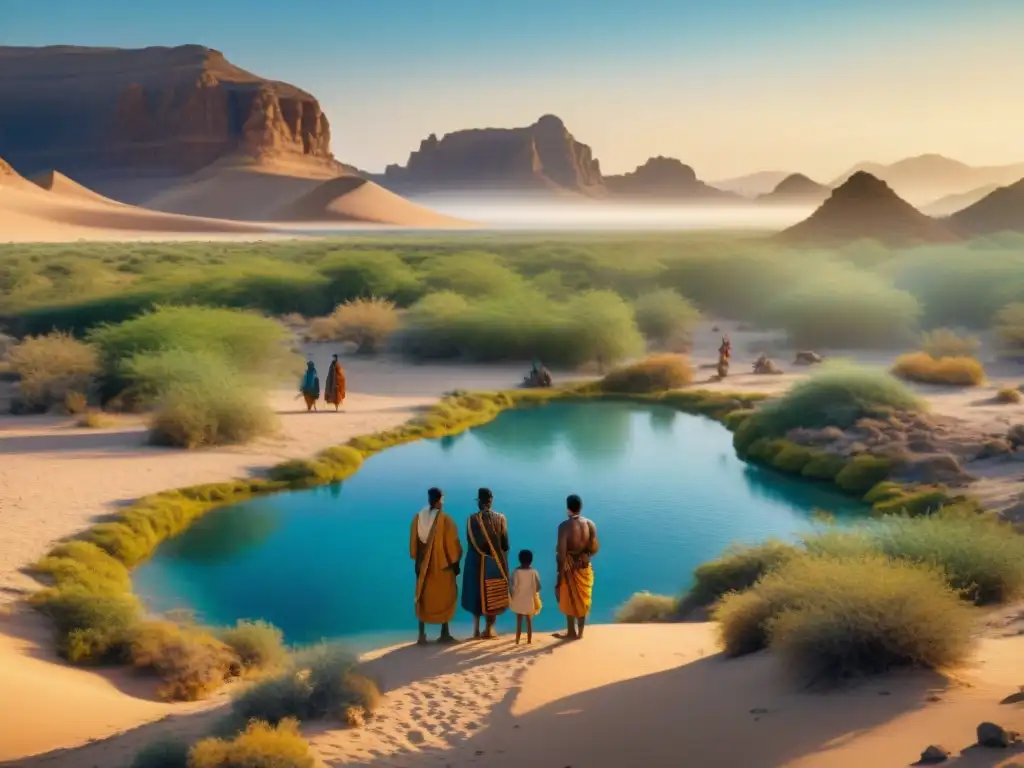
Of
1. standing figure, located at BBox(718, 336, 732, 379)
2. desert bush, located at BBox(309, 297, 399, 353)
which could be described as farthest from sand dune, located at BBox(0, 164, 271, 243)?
standing figure, located at BBox(718, 336, 732, 379)

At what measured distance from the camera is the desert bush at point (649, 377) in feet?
93.8

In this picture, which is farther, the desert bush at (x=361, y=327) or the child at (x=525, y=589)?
the desert bush at (x=361, y=327)

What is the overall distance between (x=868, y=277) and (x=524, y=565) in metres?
36.1

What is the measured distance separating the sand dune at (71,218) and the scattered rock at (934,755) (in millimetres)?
101388

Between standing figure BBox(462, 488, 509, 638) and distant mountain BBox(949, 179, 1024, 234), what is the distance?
72.8 meters

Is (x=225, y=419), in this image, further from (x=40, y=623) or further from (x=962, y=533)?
(x=962, y=533)

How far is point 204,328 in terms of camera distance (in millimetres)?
26938

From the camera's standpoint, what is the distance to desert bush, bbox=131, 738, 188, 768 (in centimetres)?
730

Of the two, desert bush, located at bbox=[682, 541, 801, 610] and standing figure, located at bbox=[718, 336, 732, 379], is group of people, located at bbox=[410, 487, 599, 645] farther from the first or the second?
standing figure, located at bbox=[718, 336, 732, 379]

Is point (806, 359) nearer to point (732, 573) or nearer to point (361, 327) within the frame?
point (361, 327)

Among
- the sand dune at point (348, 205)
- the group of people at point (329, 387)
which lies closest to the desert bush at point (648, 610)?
the group of people at point (329, 387)

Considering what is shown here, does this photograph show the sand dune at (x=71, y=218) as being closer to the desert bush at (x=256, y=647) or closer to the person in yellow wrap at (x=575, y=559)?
the desert bush at (x=256, y=647)

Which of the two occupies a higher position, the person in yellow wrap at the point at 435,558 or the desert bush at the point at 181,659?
the person in yellow wrap at the point at 435,558

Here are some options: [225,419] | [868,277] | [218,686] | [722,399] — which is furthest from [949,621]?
[868,277]
